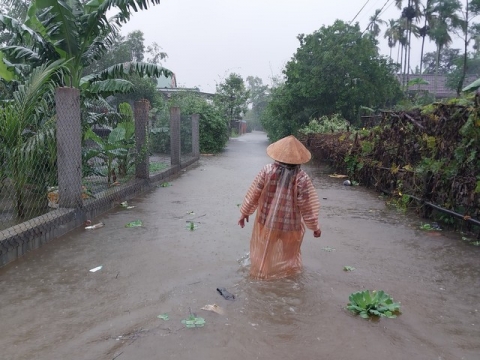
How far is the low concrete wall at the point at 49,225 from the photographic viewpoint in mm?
5094

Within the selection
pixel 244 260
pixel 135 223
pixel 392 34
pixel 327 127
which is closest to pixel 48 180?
pixel 135 223

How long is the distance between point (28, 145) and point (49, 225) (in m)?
1.22

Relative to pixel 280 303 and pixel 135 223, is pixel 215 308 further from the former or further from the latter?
pixel 135 223

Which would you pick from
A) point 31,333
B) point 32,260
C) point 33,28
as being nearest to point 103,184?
point 33,28

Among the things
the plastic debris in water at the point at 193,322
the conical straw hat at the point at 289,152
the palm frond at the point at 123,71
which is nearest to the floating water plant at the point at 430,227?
the conical straw hat at the point at 289,152

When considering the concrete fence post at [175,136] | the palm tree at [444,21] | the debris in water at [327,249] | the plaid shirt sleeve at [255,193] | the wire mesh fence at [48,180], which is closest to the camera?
the plaid shirt sleeve at [255,193]

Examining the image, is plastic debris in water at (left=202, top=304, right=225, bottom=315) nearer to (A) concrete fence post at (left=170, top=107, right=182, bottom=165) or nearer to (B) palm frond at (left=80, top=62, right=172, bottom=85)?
(B) palm frond at (left=80, top=62, right=172, bottom=85)

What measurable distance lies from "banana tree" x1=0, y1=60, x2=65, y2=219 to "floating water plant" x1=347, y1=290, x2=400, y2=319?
480cm

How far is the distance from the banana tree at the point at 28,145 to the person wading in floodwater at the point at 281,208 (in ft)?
11.5

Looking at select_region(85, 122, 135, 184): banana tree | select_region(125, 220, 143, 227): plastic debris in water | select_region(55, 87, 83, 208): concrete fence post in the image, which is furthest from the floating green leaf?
select_region(85, 122, 135, 184): banana tree

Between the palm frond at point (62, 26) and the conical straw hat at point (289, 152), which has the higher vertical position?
the palm frond at point (62, 26)

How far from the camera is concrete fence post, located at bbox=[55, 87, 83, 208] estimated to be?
6.42 metres

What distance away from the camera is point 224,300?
13.8 ft

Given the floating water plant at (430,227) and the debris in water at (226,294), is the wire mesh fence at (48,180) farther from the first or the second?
the floating water plant at (430,227)
